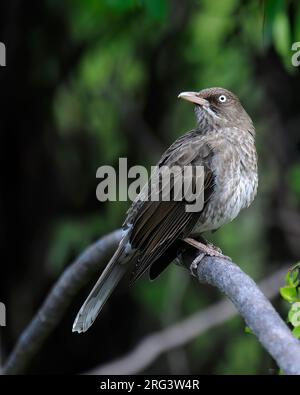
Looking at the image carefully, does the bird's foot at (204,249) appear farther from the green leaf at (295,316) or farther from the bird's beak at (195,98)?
the green leaf at (295,316)

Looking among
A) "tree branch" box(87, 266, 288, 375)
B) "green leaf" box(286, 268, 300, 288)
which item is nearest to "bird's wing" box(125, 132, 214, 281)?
"green leaf" box(286, 268, 300, 288)

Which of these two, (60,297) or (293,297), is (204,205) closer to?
(60,297)

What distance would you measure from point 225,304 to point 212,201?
2339 mm

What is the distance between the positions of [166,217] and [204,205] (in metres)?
0.27

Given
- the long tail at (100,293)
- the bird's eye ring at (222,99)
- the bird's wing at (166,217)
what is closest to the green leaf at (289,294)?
the bird's wing at (166,217)

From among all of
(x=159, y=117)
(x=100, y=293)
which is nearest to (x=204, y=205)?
(x=100, y=293)

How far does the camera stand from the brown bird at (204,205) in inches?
187

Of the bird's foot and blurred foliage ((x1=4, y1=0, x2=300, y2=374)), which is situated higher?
blurred foliage ((x1=4, y1=0, x2=300, y2=374))

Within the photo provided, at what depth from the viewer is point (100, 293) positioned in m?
4.75

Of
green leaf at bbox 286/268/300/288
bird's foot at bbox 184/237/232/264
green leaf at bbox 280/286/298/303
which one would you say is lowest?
green leaf at bbox 280/286/298/303

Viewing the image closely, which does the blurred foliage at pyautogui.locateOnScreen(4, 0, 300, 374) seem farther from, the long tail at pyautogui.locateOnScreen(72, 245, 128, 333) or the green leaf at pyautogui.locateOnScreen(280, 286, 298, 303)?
the green leaf at pyautogui.locateOnScreen(280, 286, 298, 303)

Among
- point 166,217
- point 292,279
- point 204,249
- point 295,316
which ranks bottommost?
point 295,316

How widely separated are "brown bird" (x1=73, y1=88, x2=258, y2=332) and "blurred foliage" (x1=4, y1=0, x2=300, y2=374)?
156cm

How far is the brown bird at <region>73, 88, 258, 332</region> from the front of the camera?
15.6 feet
